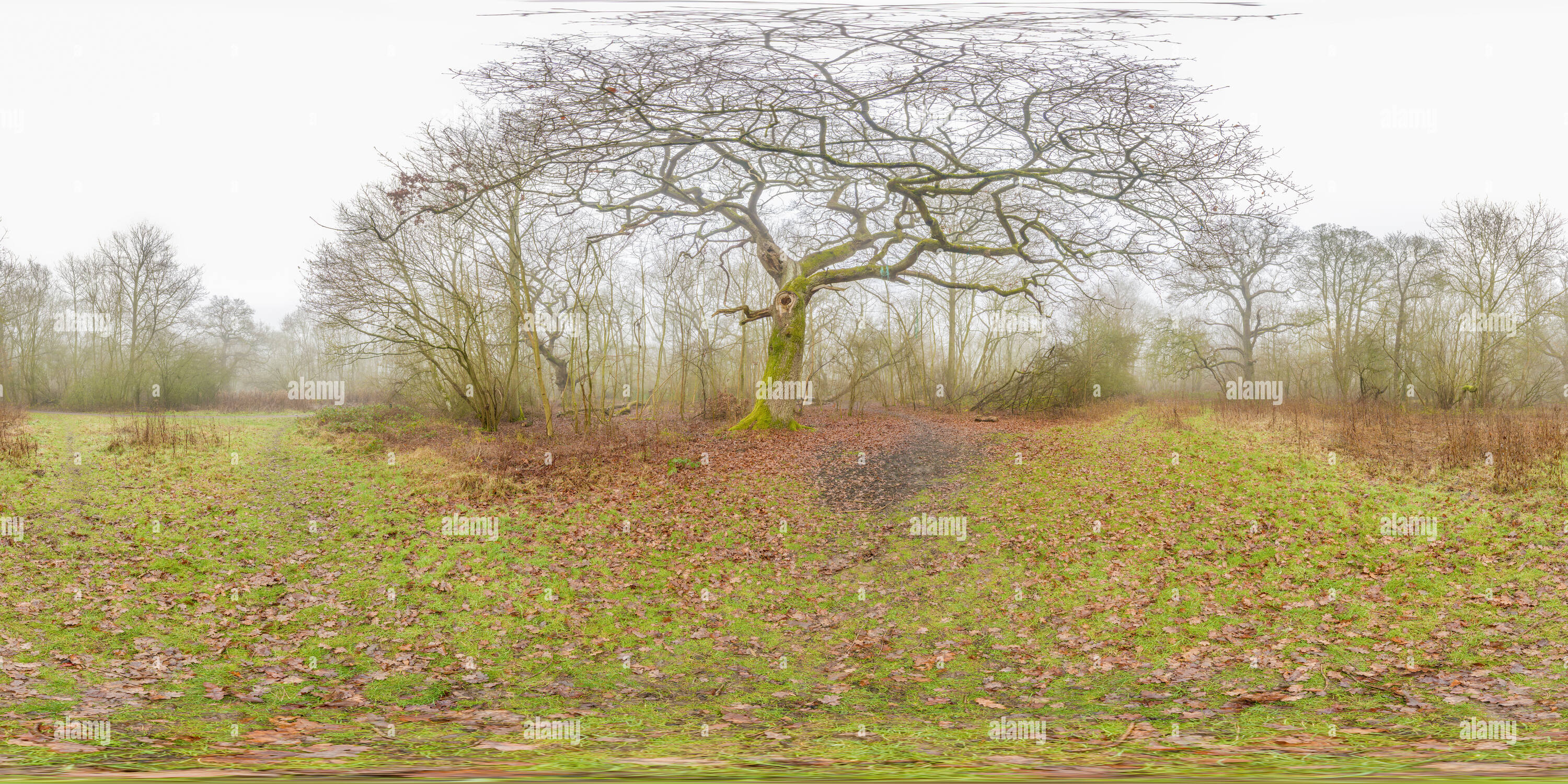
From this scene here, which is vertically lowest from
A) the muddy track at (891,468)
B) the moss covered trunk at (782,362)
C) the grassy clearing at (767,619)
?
the grassy clearing at (767,619)

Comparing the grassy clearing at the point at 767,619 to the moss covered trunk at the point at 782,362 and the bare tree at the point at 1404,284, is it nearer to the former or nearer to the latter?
the moss covered trunk at the point at 782,362

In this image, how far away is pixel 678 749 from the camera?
4633 millimetres

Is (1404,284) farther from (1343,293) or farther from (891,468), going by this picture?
(891,468)

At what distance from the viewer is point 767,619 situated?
8.07 m

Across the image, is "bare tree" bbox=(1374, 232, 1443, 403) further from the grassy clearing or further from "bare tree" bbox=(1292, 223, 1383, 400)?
the grassy clearing

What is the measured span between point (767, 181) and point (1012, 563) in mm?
9800

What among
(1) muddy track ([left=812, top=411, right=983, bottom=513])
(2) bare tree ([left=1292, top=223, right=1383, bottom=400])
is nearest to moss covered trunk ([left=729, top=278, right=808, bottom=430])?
(1) muddy track ([left=812, top=411, right=983, bottom=513])

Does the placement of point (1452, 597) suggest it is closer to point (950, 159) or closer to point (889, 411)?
point (950, 159)

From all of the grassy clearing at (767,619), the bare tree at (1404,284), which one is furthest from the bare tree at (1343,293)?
the grassy clearing at (767,619)

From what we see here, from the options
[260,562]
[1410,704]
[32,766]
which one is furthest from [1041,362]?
[32,766]

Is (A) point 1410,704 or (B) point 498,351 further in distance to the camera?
(B) point 498,351

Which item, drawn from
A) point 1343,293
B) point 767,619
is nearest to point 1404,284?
point 1343,293

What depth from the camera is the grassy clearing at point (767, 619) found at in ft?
15.6

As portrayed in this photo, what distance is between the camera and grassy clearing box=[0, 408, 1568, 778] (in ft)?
15.6
